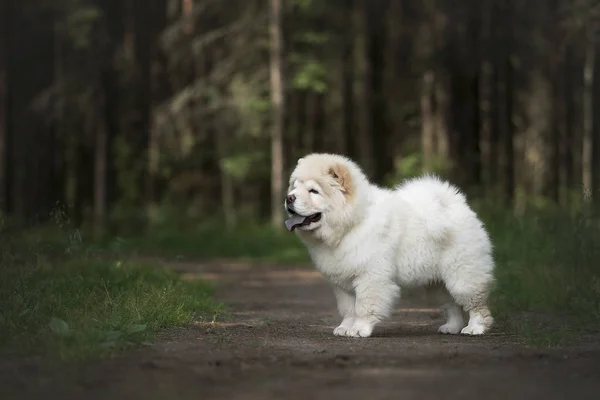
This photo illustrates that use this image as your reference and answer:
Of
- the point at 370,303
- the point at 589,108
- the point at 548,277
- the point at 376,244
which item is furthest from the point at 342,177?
the point at 589,108

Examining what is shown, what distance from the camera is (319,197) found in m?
8.85

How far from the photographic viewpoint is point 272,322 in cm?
1025

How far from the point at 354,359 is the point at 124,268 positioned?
6116 millimetres

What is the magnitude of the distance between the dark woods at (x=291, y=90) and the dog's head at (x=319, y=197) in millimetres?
17661

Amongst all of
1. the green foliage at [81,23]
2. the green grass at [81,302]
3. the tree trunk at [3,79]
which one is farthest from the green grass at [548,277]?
the green foliage at [81,23]

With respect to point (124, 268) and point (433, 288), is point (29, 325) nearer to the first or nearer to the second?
point (433, 288)

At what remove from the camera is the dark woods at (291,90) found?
100 ft

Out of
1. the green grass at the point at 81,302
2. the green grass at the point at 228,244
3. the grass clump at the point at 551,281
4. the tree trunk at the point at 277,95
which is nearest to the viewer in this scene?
the green grass at the point at 81,302

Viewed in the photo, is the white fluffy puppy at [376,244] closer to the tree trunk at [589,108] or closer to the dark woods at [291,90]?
the dark woods at [291,90]

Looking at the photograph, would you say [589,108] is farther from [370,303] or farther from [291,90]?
[370,303]

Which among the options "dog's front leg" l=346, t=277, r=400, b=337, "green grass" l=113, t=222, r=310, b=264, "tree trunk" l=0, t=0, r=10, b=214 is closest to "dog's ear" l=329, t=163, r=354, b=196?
"dog's front leg" l=346, t=277, r=400, b=337

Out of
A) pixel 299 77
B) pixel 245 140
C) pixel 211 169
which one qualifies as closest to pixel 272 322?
pixel 299 77

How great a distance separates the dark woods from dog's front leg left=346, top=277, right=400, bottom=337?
709 inches

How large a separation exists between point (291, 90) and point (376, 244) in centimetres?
2631
